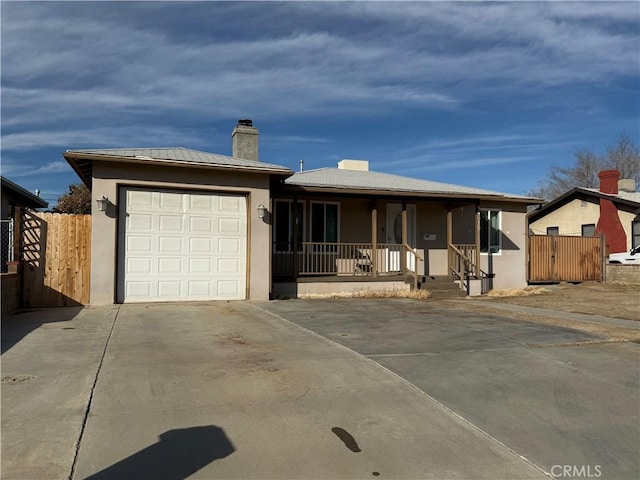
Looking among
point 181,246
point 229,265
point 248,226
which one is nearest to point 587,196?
point 248,226

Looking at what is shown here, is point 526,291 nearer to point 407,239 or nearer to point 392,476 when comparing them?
point 407,239

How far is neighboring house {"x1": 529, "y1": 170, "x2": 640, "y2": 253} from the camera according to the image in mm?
22781

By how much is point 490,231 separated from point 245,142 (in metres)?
Answer: 9.21

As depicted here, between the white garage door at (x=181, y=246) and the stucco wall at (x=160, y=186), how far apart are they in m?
0.21

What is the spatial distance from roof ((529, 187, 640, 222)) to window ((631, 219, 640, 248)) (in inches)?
28.3

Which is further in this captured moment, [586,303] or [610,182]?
[610,182]

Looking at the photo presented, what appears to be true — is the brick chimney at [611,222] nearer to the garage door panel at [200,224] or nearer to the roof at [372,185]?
the roof at [372,185]

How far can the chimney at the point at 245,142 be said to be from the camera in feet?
50.7

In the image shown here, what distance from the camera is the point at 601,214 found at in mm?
23812

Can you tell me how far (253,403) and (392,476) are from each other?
1.65 metres

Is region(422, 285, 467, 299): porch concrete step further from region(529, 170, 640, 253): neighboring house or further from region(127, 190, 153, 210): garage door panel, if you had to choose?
region(529, 170, 640, 253): neighboring house

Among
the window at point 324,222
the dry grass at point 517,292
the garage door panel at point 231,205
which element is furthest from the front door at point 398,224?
the garage door panel at point 231,205

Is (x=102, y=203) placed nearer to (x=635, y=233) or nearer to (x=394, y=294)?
(x=394, y=294)

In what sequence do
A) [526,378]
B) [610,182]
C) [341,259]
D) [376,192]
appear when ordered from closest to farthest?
[526,378] → [376,192] → [341,259] → [610,182]
